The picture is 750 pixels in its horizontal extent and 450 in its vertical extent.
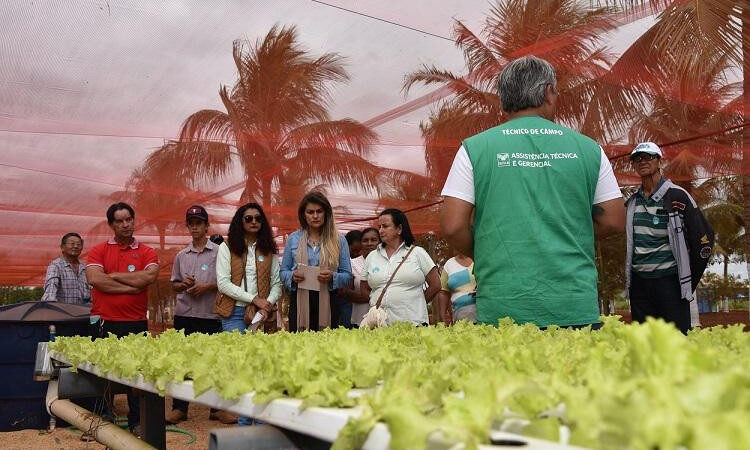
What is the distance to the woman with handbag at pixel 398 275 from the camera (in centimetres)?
581

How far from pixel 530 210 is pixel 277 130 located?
568cm

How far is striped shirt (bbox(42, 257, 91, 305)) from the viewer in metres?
8.00

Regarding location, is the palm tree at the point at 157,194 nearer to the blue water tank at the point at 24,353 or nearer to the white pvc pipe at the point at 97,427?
the blue water tank at the point at 24,353

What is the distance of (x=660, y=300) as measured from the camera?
4.77 meters

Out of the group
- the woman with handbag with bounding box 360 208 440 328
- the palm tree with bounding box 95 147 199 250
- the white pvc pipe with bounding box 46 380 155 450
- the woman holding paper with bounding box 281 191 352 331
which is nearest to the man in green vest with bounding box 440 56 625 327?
the white pvc pipe with bounding box 46 380 155 450

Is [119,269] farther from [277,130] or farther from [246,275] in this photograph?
[277,130]

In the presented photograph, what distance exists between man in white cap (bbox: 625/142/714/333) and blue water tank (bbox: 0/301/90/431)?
183 inches

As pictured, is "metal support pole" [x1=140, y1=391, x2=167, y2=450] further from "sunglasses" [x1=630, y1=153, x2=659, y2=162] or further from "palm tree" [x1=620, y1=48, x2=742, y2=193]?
"palm tree" [x1=620, y1=48, x2=742, y2=193]

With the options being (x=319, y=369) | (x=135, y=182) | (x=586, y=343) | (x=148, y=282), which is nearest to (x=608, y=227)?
(x=586, y=343)

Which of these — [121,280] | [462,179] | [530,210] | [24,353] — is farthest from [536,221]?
[24,353]

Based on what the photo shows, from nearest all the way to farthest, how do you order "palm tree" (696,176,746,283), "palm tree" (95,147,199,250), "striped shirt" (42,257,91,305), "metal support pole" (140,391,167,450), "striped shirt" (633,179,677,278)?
"metal support pole" (140,391,167,450) → "striped shirt" (633,179,677,278) → "striped shirt" (42,257,91,305) → "palm tree" (95,147,199,250) → "palm tree" (696,176,746,283)

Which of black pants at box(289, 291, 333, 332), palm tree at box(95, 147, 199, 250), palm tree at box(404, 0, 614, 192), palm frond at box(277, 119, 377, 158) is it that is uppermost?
palm tree at box(404, 0, 614, 192)

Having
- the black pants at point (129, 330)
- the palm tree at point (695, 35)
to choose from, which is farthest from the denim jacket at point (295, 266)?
the palm tree at point (695, 35)

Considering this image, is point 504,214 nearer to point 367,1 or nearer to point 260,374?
point 260,374
